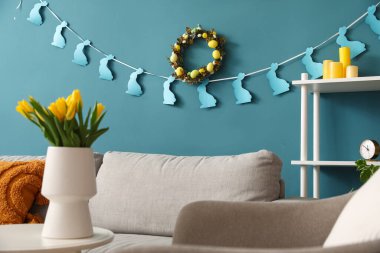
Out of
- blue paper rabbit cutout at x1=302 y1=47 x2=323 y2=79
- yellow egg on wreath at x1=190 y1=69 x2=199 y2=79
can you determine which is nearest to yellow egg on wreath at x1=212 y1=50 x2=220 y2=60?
yellow egg on wreath at x1=190 y1=69 x2=199 y2=79

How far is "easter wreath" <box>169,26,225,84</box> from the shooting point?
3191 mm

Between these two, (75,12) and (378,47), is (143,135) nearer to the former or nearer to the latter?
(75,12)

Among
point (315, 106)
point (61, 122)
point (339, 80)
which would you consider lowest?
point (61, 122)

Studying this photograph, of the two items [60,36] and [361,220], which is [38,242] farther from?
[60,36]

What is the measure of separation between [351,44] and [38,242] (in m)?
2.03

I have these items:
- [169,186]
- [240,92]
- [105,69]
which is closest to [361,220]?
[169,186]

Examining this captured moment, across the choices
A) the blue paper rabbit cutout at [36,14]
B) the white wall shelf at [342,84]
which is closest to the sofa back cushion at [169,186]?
the white wall shelf at [342,84]

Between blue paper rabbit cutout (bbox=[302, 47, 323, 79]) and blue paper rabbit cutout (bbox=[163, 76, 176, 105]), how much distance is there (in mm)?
779

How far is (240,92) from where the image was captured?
3.16 meters

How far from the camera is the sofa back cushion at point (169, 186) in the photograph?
2.39m

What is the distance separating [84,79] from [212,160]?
1.39 meters

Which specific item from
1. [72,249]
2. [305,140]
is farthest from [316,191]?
[72,249]

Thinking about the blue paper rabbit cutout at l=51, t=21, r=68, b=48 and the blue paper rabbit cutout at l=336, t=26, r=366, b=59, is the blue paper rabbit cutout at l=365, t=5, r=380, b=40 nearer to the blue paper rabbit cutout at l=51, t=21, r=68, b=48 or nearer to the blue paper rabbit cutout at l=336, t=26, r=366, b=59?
the blue paper rabbit cutout at l=336, t=26, r=366, b=59

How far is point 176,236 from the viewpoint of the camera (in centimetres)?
158
